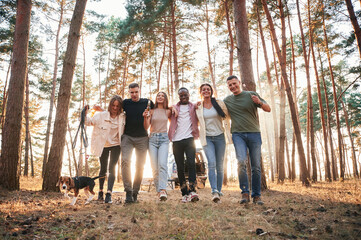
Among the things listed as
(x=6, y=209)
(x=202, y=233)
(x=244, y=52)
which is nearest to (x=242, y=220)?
(x=202, y=233)

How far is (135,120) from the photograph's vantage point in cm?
462

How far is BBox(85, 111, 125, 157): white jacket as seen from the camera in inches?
188

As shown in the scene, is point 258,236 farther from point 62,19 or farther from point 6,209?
point 62,19

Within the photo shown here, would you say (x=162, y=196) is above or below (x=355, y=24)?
below

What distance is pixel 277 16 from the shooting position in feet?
35.9

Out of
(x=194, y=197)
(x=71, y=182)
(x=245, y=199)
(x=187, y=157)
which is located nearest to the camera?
(x=245, y=199)

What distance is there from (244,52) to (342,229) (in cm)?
508

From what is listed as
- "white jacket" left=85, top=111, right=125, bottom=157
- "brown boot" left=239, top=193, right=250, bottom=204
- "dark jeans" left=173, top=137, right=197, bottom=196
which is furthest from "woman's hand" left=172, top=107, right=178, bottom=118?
"brown boot" left=239, top=193, right=250, bottom=204

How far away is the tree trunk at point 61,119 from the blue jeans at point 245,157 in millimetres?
4614

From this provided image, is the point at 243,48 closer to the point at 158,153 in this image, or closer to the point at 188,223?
the point at 158,153

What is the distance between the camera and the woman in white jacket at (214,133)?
4.32 meters

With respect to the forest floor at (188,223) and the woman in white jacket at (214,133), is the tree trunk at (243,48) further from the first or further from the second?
the forest floor at (188,223)

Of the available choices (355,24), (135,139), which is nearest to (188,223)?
(135,139)

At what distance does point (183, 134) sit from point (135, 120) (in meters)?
1.04
